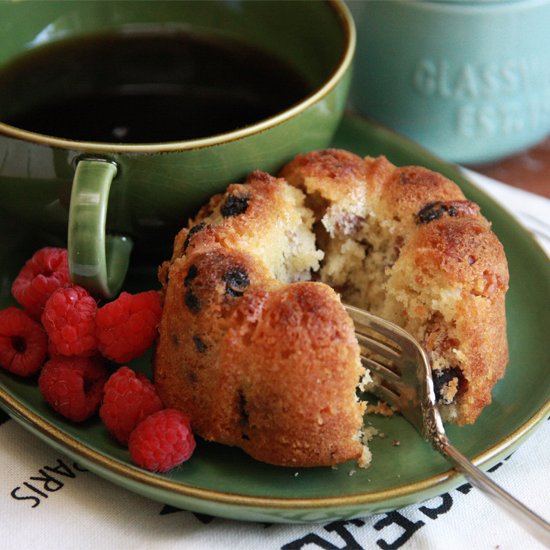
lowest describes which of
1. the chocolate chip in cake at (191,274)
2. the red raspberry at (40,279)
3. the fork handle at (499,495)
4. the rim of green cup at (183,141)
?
the fork handle at (499,495)

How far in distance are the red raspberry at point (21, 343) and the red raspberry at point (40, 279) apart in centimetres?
3

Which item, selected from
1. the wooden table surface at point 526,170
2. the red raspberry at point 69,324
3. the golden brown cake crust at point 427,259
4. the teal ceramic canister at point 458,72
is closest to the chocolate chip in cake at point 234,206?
the golden brown cake crust at point 427,259

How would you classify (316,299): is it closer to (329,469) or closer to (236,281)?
(236,281)

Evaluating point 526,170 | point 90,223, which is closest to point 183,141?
point 90,223

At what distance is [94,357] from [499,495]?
0.61 m

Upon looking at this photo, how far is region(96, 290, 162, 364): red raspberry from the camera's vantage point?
1.15 metres

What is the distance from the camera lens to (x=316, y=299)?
1054mm

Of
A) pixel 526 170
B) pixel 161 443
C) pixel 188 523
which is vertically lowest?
pixel 526 170

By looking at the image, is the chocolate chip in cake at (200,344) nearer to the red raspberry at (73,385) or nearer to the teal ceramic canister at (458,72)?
the red raspberry at (73,385)

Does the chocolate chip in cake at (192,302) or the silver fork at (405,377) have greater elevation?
the chocolate chip in cake at (192,302)

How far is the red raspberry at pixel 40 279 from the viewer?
1.24 meters

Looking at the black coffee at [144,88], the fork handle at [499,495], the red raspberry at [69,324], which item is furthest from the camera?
the black coffee at [144,88]

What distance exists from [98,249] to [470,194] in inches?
29.2

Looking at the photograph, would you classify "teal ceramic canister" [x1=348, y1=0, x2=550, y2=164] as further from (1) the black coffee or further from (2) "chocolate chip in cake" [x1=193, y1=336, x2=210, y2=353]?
(2) "chocolate chip in cake" [x1=193, y1=336, x2=210, y2=353]
